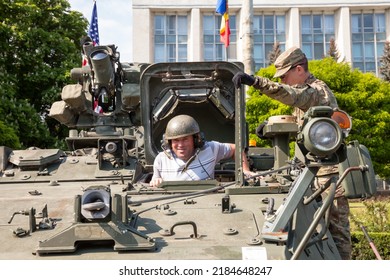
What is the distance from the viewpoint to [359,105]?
90.2 ft

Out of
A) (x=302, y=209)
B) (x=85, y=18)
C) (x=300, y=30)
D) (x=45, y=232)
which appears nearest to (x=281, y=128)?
(x=302, y=209)

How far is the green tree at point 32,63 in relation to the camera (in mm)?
22578

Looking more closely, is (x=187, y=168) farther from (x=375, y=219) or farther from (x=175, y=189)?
(x=375, y=219)

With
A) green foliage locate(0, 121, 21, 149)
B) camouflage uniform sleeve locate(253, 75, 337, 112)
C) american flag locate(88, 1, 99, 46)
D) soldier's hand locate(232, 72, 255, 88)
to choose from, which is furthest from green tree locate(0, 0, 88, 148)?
soldier's hand locate(232, 72, 255, 88)

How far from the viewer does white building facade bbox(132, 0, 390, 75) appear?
38656 mm

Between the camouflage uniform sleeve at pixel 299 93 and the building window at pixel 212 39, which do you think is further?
the building window at pixel 212 39

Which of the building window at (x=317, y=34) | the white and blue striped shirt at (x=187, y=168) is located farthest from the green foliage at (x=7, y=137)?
the building window at (x=317, y=34)

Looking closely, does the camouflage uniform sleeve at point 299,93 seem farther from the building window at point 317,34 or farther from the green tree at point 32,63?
the building window at point 317,34

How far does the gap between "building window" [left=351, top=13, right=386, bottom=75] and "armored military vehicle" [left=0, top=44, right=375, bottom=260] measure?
34835mm

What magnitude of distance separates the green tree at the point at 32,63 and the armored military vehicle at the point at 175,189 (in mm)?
15020

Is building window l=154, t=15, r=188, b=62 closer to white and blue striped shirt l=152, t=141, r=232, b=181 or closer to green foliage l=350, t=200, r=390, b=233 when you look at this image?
green foliage l=350, t=200, r=390, b=233

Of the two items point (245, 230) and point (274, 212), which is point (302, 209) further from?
point (245, 230)

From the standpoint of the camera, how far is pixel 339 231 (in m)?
5.55

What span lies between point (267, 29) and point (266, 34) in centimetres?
37
